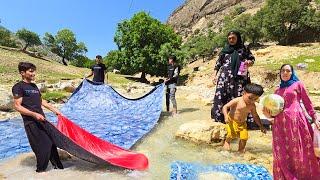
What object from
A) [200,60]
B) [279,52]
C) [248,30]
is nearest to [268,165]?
[279,52]

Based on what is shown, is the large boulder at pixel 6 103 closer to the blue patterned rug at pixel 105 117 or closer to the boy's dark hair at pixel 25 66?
the blue patterned rug at pixel 105 117

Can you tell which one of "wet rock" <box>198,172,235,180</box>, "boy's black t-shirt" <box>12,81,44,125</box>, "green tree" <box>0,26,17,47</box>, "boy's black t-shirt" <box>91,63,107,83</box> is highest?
"green tree" <box>0,26,17,47</box>

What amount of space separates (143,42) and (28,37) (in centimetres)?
Result: 3757

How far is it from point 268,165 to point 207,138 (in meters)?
1.54

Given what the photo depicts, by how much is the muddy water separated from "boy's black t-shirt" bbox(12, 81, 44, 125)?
0.88 m

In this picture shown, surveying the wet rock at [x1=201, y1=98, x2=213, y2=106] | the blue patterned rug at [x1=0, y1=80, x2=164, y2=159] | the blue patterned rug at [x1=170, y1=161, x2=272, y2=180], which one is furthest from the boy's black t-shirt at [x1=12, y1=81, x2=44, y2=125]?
the wet rock at [x1=201, y1=98, x2=213, y2=106]

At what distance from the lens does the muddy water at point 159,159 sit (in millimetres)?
5671

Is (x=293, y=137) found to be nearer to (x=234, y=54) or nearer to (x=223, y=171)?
(x=223, y=171)

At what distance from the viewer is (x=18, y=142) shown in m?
7.90

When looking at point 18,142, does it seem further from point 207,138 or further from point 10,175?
point 207,138

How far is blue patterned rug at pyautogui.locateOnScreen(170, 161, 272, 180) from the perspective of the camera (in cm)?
533

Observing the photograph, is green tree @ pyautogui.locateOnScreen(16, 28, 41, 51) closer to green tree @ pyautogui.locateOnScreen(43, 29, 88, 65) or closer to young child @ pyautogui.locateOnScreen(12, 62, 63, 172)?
green tree @ pyautogui.locateOnScreen(43, 29, 88, 65)

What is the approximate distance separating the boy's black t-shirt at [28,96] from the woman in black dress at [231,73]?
4.26m

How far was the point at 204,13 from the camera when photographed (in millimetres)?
85625
